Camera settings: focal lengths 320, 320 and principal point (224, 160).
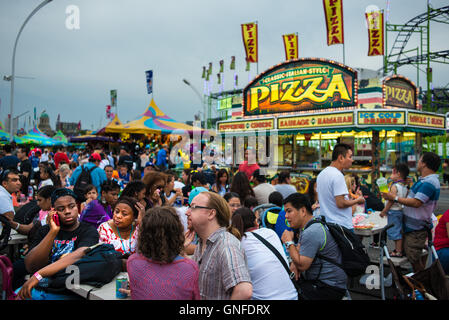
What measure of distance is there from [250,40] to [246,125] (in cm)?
631

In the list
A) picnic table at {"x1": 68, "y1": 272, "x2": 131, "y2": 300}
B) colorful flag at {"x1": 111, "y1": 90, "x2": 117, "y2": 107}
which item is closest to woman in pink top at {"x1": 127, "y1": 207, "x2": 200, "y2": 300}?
picnic table at {"x1": 68, "y1": 272, "x2": 131, "y2": 300}

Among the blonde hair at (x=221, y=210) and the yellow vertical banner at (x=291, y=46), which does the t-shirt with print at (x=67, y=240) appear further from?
the yellow vertical banner at (x=291, y=46)

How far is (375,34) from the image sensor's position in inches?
595

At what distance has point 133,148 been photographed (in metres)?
25.0

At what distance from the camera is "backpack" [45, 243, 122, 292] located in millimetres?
2770

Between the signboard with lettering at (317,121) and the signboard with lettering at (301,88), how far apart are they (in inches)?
32.1

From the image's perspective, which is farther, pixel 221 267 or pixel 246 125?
pixel 246 125

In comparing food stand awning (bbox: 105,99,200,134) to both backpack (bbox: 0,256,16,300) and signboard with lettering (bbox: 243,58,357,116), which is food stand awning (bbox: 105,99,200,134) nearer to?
signboard with lettering (bbox: 243,58,357,116)

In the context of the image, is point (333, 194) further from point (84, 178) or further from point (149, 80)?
point (149, 80)

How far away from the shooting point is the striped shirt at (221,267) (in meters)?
2.14

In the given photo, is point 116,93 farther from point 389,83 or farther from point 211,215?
point 211,215

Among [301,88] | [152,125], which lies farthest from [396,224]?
[152,125]

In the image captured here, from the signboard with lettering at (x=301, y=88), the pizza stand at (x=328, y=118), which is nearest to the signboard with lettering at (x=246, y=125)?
the pizza stand at (x=328, y=118)
